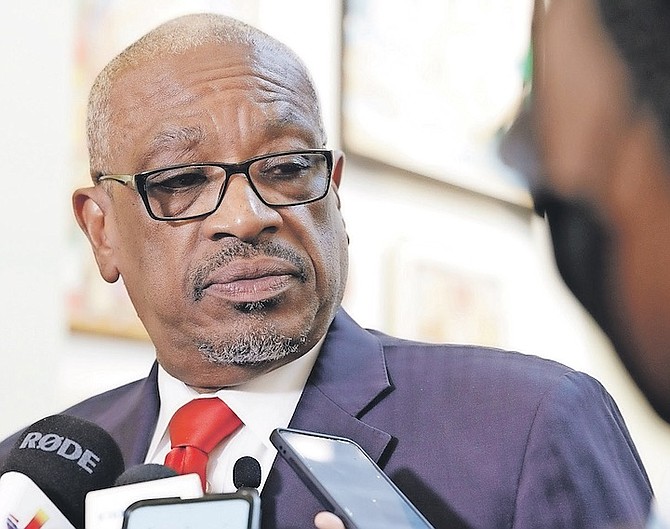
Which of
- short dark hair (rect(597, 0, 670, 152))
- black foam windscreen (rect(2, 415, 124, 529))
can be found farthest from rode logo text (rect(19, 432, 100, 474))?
short dark hair (rect(597, 0, 670, 152))

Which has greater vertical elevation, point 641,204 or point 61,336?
point 641,204

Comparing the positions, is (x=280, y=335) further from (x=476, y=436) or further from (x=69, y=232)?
(x=69, y=232)

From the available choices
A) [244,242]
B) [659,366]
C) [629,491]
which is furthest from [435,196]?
[659,366]

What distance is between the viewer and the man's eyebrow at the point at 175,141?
1.45m

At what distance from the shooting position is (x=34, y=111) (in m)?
1.95

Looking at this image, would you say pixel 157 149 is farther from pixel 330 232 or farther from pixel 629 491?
pixel 629 491

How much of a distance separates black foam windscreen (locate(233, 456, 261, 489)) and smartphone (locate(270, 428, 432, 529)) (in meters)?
0.15

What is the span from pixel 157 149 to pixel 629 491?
76 cm

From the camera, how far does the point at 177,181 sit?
1466 mm

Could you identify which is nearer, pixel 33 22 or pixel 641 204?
pixel 641 204

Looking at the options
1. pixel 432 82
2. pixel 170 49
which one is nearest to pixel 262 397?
pixel 170 49

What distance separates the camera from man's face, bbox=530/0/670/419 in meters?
1.04

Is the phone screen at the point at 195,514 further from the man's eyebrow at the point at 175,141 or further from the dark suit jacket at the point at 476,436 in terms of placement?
the man's eyebrow at the point at 175,141

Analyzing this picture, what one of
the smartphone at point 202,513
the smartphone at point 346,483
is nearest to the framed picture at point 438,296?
the smartphone at point 346,483
